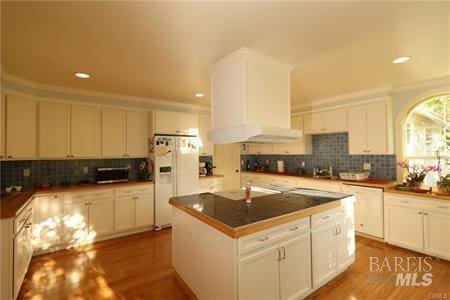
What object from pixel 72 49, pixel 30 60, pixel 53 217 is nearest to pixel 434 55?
pixel 72 49

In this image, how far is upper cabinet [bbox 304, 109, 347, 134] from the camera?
4.09 m

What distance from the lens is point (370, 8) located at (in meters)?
1.62

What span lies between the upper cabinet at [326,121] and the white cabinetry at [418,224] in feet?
4.93

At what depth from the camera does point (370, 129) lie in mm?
3732

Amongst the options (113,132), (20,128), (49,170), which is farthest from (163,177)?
(20,128)

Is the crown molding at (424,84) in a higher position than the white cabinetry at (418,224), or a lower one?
higher

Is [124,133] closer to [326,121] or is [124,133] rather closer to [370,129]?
[326,121]

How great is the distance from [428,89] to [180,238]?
4.29m

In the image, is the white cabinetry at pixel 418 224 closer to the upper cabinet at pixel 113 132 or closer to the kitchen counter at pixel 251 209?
the kitchen counter at pixel 251 209

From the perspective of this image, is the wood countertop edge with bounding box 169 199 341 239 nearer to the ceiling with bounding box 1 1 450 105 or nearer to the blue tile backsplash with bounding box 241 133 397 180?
the ceiling with bounding box 1 1 450 105

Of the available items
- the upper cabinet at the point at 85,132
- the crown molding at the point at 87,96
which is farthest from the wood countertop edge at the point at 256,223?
the crown molding at the point at 87,96

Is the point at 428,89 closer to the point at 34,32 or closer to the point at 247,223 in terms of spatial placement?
the point at 247,223

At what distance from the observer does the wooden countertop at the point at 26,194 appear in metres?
2.12

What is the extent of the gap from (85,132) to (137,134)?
87 centimetres
